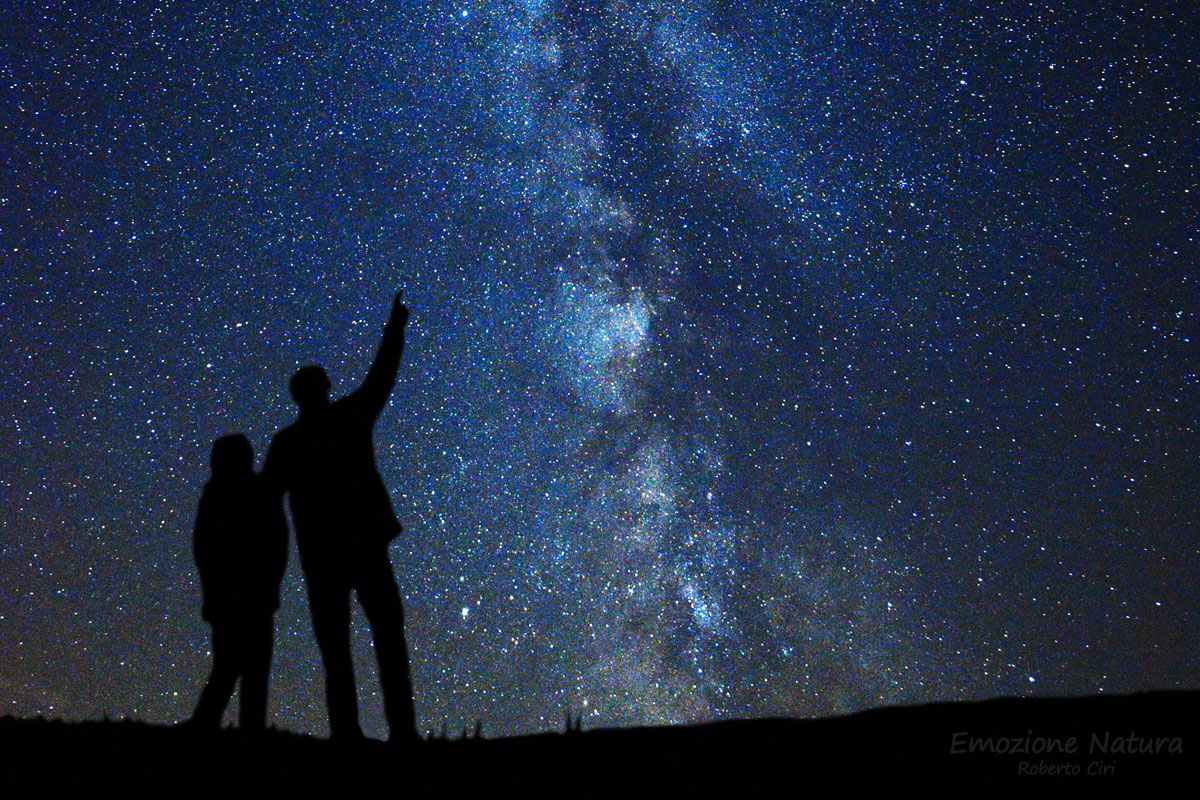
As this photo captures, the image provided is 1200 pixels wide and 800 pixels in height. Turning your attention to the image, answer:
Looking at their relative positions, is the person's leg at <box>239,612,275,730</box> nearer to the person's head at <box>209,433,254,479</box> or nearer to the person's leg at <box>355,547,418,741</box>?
the person's leg at <box>355,547,418,741</box>

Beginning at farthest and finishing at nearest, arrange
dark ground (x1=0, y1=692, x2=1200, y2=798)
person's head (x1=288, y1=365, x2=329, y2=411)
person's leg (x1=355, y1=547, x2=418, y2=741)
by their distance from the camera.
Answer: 1. person's head (x1=288, y1=365, x2=329, y2=411)
2. person's leg (x1=355, y1=547, x2=418, y2=741)
3. dark ground (x1=0, y1=692, x2=1200, y2=798)

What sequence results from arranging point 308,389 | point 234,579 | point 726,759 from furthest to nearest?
point 308,389 < point 234,579 < point 726,759

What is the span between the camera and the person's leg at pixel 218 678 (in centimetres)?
510

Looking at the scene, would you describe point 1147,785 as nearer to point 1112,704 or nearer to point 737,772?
point 1112,704

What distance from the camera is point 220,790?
12.2 ft

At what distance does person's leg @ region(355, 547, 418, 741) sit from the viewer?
504 cm

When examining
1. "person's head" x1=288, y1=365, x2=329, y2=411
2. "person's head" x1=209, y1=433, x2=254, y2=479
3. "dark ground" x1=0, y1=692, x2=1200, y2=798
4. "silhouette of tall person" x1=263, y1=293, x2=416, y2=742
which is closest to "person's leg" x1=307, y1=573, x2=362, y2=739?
"silhouette of tall person" x1=263, y1=293, x2=416, y2=742

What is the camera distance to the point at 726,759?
13.0ft

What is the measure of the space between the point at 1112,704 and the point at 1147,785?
638 millimetres

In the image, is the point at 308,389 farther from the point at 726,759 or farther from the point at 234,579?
the point at 726,759

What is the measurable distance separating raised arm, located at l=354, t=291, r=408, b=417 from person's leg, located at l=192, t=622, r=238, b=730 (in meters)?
1.40

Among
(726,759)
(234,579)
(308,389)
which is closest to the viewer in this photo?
(726,759)

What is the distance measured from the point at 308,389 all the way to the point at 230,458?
543 mm

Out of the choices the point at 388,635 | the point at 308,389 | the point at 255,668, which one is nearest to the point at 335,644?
the point at 388,635
